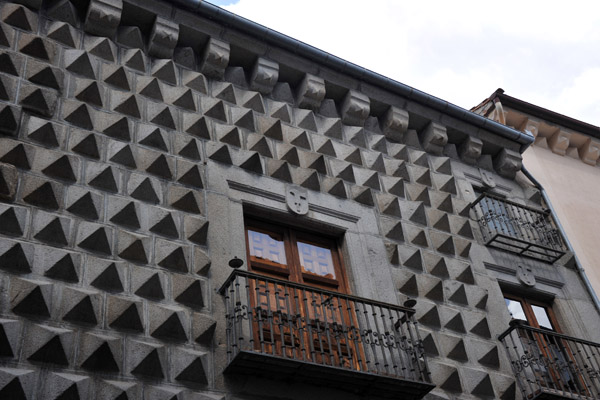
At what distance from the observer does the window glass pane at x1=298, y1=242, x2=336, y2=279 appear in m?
9.28

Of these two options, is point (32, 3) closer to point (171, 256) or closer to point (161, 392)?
point (171, 256)

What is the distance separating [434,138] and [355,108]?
4.86ft

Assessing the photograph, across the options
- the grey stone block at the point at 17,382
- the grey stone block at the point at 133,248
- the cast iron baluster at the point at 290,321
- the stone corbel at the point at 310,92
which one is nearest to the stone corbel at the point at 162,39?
the stone corbel at the point at 310,92

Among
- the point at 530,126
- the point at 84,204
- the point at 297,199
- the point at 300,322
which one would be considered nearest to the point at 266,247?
the point at 297,199

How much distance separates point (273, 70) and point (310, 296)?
3598mm

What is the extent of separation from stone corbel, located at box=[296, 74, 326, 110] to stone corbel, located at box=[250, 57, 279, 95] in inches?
17.5

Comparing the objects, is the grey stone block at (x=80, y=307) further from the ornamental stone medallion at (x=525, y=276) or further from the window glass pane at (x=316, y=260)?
the ornamental stone medallion at (x=525, y=276)

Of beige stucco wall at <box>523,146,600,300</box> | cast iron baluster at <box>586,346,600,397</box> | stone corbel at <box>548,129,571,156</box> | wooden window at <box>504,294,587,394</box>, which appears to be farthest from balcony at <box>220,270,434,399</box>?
stone corbel at <box>548,129,571,156</box>

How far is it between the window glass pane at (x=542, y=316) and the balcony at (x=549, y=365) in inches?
21.3

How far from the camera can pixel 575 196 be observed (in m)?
14.2

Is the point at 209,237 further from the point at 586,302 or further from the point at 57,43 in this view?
the point at 586,302

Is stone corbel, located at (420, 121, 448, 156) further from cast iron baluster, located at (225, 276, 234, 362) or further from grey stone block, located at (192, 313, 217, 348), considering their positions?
grey stone block, located at (192, 313, 217, 348)

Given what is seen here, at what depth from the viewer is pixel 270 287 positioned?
8727 mm

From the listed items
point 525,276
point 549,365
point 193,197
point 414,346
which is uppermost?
point 525,276
